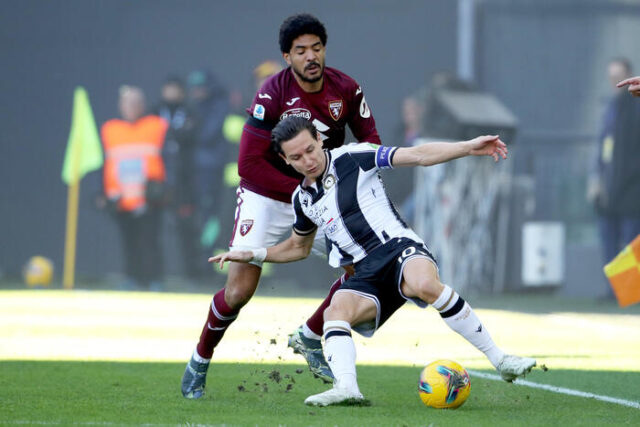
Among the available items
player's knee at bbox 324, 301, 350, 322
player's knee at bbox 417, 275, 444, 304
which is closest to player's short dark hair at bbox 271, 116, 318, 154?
player's knee at bbox 324, 301, 350, 322

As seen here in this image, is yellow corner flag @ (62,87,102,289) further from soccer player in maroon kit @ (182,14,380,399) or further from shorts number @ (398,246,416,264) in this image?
shorts number @ (398,246,416,264)

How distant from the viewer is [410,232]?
21.6 feet

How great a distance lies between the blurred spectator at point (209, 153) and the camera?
19344mm

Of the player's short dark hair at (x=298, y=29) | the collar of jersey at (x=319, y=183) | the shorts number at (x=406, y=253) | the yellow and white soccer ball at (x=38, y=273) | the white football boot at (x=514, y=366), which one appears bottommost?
the yellow and white soccer ball at (x=38, y=273)

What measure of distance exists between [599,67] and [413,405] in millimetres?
14790

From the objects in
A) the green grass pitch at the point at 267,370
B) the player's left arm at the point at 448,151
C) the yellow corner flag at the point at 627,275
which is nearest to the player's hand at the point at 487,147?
the player's left arm at the point at 448,151

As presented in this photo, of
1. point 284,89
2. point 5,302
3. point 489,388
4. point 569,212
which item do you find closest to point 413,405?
point 489,388

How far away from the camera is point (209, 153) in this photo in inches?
768

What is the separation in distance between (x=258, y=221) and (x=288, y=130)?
0.88m

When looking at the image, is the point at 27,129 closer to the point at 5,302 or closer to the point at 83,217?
the point at 83,217

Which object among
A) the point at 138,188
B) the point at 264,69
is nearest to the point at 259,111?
the point at 264,69

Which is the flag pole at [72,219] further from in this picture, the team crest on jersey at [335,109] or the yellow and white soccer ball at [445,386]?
the yellow and white soccer ball at [445,386]

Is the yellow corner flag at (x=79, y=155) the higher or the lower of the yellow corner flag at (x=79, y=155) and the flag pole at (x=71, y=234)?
the higher

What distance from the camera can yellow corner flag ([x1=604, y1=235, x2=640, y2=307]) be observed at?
9227mm
